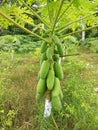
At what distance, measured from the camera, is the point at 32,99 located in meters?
3.80

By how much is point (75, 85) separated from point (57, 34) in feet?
5.99

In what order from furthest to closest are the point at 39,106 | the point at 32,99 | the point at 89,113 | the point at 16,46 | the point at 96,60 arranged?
the point at 16,46
the point at 96,60
the point at 32,99
the point at 39,106
the point at 89,113

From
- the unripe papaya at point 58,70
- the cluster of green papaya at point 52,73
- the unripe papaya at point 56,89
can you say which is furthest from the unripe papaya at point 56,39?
the unripe papaya at point 56,89

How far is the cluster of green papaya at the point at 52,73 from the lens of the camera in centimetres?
208

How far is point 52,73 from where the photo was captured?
2.11 metres

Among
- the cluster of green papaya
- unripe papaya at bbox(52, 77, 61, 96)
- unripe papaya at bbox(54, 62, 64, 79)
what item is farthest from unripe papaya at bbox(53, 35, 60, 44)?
unripe papaya at bbox(52, 77, 61, 96)

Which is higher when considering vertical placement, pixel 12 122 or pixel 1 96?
pixel 1 96

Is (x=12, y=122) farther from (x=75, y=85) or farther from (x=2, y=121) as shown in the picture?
(x=75, y=85)

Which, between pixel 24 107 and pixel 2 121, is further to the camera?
pixel 24 107

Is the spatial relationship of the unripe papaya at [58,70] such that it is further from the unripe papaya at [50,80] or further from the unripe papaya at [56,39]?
the unripe papaya at [56,39]

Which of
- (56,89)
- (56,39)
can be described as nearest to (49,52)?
(56,39)

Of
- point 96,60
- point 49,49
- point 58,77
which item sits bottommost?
point 96,60

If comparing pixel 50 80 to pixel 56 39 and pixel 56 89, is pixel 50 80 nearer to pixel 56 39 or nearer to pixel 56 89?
pixel 56 89

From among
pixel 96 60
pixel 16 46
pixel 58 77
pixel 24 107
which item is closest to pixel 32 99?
pixel 24 107
